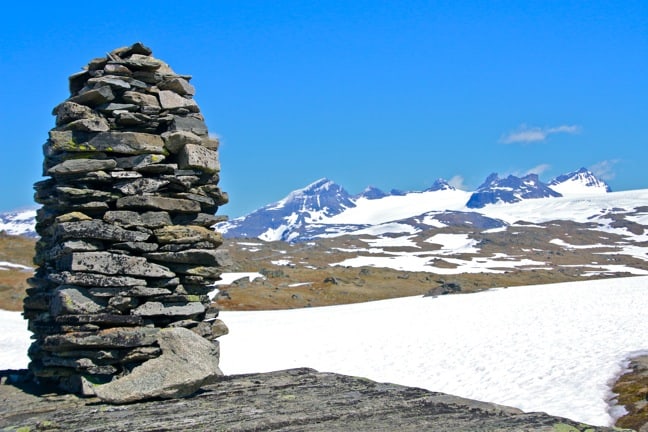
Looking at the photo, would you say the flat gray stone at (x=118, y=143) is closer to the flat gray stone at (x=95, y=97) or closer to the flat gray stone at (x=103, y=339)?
the flat gray stone at (x=95, y=97)

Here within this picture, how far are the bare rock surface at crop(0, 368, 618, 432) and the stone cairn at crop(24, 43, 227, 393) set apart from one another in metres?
1.41

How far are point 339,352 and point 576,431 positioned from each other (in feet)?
77.0

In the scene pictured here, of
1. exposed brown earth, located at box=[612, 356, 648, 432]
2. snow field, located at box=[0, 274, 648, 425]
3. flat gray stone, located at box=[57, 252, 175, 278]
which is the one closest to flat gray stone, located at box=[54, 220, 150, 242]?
flat gray stone, located at box=[57, 252, 175, 278]

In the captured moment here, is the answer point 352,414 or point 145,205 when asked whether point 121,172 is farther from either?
point 352,414

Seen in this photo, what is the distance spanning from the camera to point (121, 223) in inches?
547

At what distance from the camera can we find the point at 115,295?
13469mm

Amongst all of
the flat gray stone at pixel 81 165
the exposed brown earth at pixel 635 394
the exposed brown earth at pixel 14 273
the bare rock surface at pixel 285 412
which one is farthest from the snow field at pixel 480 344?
the exposed brown earth at pixel 14 273

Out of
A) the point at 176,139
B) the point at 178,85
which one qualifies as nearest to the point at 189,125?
the point at 176,139

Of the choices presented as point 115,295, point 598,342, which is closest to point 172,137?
point 115,295

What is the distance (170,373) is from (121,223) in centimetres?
346

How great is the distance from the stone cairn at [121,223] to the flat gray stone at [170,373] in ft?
1.91

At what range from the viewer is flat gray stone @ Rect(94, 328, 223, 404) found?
11.9m

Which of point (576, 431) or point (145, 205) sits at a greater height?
point (145, 205)

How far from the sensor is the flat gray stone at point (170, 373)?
39.2ft
